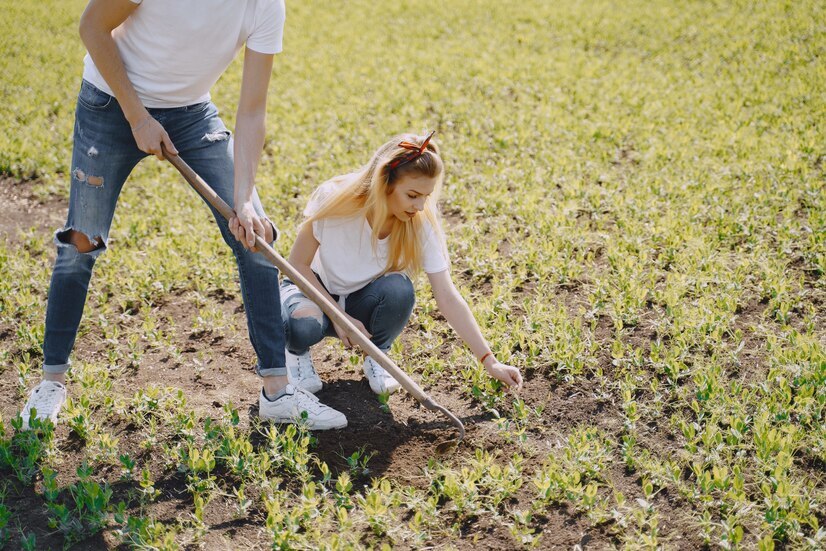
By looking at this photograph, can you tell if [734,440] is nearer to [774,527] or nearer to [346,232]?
[774,527]

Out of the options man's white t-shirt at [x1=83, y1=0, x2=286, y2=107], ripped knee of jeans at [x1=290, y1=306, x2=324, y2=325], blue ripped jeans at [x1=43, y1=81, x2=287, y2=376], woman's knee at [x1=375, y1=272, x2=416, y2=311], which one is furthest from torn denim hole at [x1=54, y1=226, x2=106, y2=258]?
woman's knee at [x1=375, y1=272, x2=416, y2=311]

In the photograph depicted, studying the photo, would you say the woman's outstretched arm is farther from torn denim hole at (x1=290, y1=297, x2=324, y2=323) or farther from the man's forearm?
the man's forearm

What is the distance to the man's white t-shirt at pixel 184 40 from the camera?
3.09 m

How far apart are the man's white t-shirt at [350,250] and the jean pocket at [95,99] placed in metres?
0.97

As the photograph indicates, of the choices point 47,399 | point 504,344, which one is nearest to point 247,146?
point 47,399

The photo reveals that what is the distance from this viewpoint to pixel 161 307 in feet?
15.7

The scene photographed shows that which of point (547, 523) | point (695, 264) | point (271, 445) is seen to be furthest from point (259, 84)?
point (695, 264)

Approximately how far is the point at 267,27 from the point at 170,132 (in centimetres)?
60

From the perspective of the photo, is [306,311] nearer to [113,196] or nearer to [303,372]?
[303,372]

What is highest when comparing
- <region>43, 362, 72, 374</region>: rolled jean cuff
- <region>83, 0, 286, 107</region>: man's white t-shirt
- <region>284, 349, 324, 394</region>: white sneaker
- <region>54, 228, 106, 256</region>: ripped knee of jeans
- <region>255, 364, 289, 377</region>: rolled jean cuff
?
<region>83, 0, 286, 107</region>: man's white t-shirt

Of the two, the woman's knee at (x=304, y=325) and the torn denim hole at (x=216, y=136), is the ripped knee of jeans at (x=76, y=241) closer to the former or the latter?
the torn denim hole at (x=216, y=136)

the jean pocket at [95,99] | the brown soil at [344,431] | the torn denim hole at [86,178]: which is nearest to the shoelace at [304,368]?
the brown soil at [344,431]

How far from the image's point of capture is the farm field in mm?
3059

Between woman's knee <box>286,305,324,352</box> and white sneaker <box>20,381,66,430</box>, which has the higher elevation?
woman's knee <box>286,305,324,352</box>
